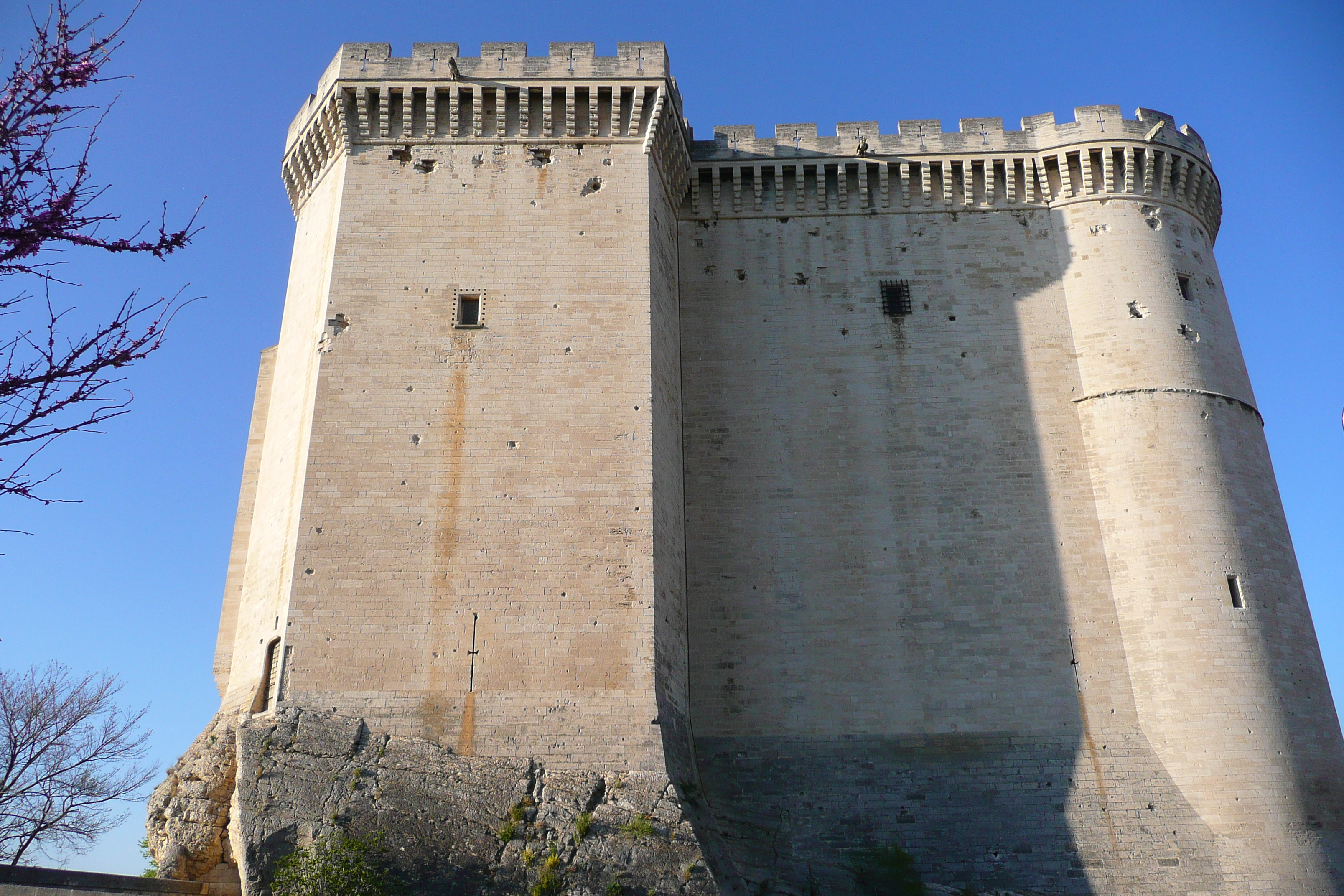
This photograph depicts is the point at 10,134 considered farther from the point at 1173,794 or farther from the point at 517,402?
the point at 1173,794

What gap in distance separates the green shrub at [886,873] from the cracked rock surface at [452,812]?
2580mm

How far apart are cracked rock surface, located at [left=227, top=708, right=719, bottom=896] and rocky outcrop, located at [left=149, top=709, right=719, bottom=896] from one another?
1 centimetres

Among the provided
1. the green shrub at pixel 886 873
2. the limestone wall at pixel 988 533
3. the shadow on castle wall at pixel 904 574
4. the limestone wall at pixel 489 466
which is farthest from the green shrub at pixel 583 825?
the green shrub at pixel 886 873

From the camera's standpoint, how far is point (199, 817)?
11422mm

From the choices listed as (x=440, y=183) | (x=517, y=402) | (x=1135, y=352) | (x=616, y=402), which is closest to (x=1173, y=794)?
(x=1135, y=352)

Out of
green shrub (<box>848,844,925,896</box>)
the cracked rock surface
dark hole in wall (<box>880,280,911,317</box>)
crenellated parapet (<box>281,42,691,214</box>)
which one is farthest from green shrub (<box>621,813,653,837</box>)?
crenellated parapet (<box>281,42,691,214</box>)

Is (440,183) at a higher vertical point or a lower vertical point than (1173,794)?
higher

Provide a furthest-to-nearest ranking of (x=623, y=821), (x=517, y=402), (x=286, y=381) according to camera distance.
→ 1. (x=286, y=381)
2. (x=517, y=402)
3. (x=623, y=821)

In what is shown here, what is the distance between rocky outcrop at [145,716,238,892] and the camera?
11.2m

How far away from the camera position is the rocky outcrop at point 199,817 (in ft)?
36.9

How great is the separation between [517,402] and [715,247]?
195 inches

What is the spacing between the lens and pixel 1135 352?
50.6 feet

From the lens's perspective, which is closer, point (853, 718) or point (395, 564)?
point (395, 564)

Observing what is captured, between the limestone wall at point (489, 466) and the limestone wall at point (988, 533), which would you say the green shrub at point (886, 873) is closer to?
the limestone wall at point (988, 533)
